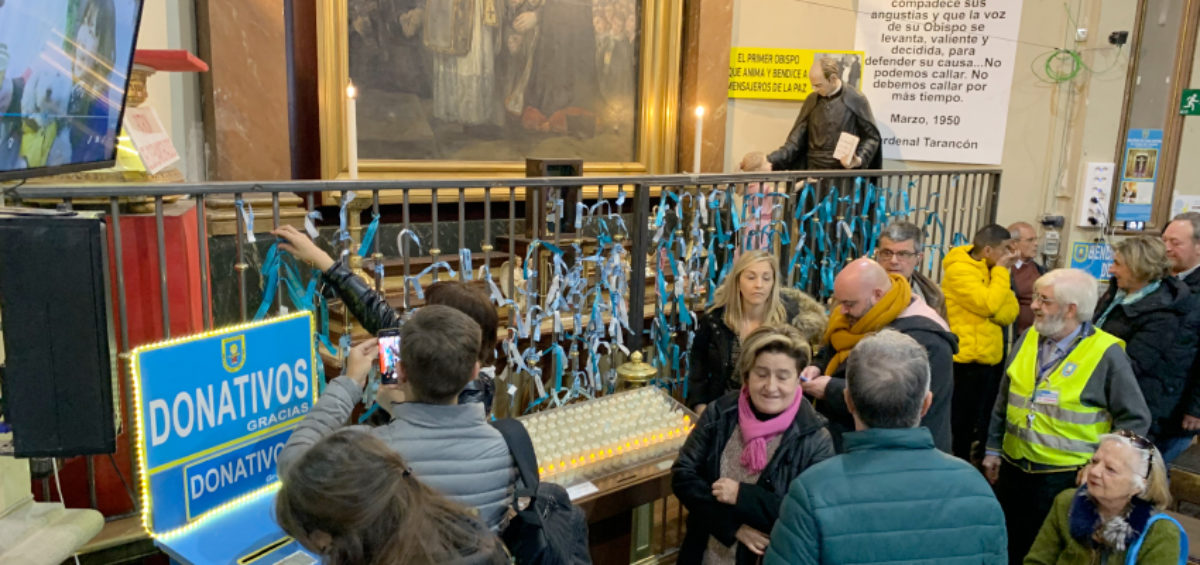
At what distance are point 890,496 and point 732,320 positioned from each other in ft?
4.84

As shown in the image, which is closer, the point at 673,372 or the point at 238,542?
the point at 238,542

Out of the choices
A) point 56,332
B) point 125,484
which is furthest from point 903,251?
point 56,332

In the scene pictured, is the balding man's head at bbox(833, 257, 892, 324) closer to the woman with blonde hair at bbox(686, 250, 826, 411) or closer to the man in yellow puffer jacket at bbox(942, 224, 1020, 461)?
the woman with blonde hair at bbox(686, 250, 826, 411)

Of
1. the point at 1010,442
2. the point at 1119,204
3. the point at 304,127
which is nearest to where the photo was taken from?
the point at 1010,442

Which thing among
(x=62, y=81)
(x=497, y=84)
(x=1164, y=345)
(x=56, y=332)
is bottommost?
(x=1164, y=345)

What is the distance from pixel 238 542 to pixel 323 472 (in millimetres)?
811

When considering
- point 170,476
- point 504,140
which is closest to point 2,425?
point 170,476

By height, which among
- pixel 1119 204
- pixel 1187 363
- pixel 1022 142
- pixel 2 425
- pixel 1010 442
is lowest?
pixel 1010 442

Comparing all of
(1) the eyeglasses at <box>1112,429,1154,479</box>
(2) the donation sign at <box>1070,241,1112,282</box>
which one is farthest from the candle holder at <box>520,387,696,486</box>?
(2) the donation sign at <box>1070,241,1112,282</box>

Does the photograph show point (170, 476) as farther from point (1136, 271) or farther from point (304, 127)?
A: point (1136, 271)

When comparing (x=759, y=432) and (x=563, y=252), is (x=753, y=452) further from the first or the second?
(x=563, y=252)

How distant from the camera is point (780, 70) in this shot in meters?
6.46

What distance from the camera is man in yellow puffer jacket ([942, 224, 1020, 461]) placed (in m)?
4.25

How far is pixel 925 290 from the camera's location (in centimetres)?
363
